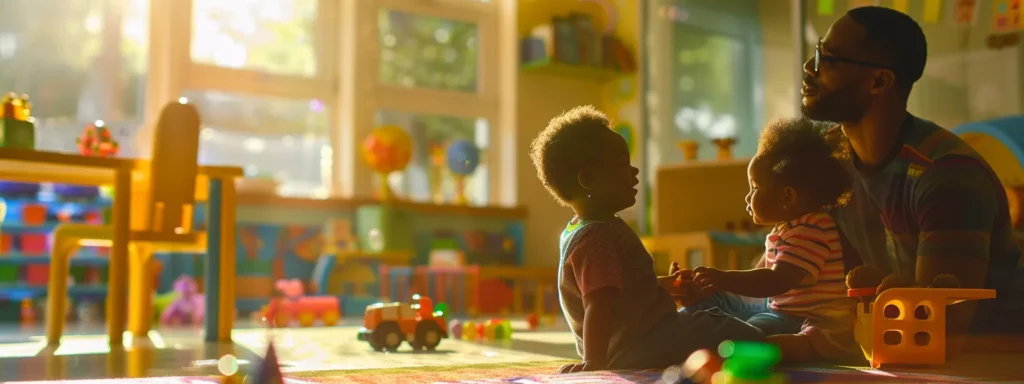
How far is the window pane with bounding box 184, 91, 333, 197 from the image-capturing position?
5.41 metres

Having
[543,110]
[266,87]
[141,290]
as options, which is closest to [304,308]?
[141,290]

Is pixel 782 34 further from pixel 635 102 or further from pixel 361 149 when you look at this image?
pixel 361 149

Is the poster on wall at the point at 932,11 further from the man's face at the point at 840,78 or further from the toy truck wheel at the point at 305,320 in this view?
the toy truck wheel at the point at 305,320

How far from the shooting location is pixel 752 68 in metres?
4.99

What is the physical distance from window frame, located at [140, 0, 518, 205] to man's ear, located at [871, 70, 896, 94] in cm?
392

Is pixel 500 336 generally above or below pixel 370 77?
below

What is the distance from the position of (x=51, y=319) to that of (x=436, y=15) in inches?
134

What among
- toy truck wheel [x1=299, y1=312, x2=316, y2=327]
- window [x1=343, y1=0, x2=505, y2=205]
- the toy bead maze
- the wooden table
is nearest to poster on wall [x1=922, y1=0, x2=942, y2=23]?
the toy bead maze

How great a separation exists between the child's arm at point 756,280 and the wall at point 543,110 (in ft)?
14.7

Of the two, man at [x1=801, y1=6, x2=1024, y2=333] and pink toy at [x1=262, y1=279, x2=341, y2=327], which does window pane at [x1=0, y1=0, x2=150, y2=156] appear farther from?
man at [x1=801, y1=6, x2=1024, y2=333]

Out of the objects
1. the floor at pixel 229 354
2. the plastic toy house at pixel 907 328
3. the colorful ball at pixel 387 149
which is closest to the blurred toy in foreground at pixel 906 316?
the plastic toy house at pixel 907 328

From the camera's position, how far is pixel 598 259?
1.62 metres

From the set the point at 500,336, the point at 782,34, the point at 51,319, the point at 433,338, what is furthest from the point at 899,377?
the point at 782,34

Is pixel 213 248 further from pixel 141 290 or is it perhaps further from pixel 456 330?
pixel 456 330
